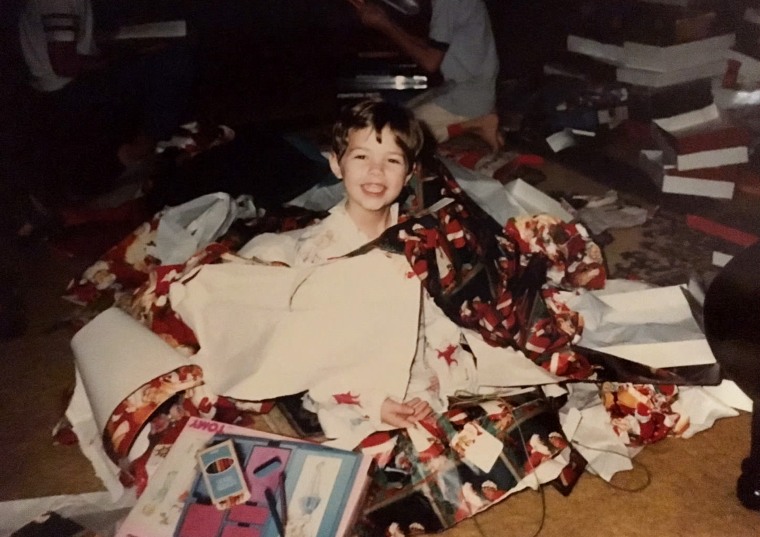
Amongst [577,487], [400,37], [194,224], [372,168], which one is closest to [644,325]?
[577,487]

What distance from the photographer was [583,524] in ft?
3.26

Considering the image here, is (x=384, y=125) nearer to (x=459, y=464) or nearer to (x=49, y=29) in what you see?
(x=459, y=464)

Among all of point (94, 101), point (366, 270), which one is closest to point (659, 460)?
point (366, 270)

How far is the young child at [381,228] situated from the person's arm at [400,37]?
288mm

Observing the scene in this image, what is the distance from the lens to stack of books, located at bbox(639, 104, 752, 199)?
150 centimetres

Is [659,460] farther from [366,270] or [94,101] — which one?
[94,101]

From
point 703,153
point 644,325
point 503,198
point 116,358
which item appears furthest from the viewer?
point 703,153

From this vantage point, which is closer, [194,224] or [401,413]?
[401,413]

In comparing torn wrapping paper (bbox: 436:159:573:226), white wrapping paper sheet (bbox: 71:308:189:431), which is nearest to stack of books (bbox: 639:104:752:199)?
torn wrapping paper (bbox: 436:159:573:226)

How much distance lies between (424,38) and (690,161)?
65cm

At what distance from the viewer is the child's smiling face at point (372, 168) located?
39.6 inches

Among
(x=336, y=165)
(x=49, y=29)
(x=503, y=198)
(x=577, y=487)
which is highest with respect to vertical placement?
(x=49, y=29)

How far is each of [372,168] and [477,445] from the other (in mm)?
425

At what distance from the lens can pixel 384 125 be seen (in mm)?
1000
